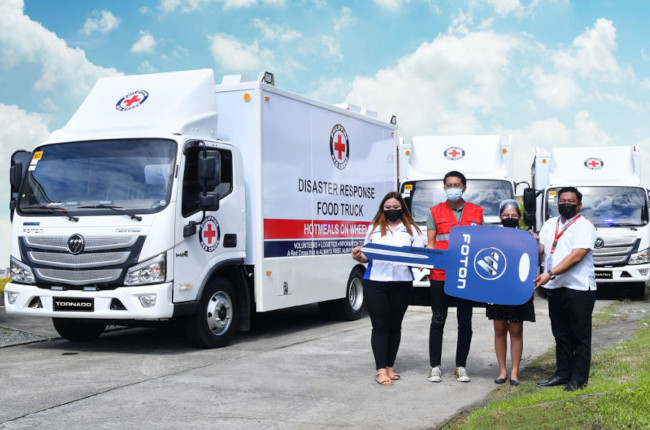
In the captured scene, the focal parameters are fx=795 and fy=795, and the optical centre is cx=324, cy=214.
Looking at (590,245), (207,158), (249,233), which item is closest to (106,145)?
(207,158)

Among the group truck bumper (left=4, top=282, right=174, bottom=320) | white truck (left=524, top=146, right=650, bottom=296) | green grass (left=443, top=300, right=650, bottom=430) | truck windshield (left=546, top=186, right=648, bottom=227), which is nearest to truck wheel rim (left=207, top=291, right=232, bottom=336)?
truck bumper (left=4, top=282, right=174, bottom=320)

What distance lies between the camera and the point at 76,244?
29.6ft

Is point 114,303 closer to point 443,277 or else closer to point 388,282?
point 388,282

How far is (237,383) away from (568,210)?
132 inches

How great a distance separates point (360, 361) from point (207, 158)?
283 centimetres

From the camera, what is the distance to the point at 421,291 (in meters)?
17.9

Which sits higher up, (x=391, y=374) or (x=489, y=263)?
(x=489, y=263)

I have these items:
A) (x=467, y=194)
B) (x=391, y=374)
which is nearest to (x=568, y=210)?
(x=391, y=374)

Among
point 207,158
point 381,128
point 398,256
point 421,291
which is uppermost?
point 381,128

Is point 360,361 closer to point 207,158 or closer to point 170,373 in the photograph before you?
point 170,373

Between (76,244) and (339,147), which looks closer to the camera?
(76,244)

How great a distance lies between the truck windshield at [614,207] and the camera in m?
16.8

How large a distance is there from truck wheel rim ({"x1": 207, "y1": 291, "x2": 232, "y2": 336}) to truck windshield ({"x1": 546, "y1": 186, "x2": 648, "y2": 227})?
9.24 m

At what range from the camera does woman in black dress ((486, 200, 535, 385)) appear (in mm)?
7125
